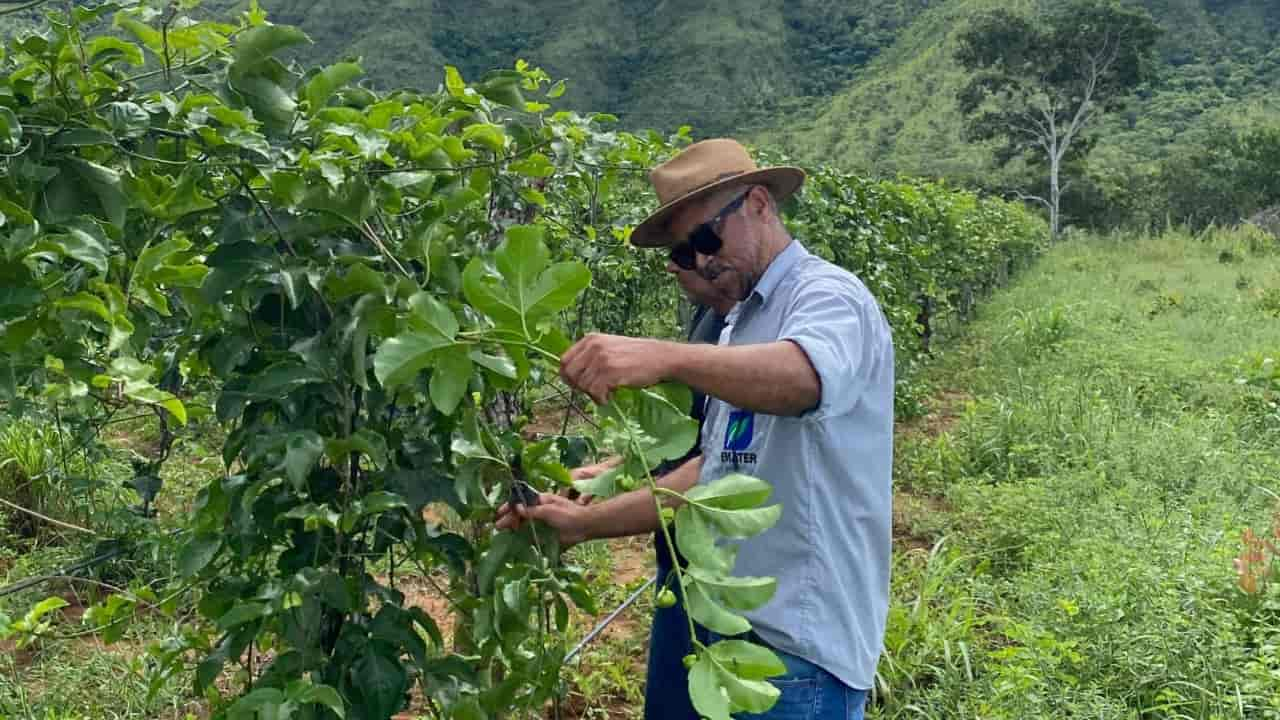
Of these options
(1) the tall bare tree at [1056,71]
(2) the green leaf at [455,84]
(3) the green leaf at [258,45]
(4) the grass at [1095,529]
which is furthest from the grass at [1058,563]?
(1) the tall bare tree at [1056,71]

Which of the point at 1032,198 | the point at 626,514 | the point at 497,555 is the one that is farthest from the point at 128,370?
the point at 1032,198

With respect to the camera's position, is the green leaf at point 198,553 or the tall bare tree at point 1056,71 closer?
the green leaf at point 198,553

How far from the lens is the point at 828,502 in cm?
170

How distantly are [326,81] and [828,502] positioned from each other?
1.01 metres

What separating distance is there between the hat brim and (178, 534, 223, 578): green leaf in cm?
93

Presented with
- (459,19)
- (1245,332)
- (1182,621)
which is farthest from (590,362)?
(459,19)

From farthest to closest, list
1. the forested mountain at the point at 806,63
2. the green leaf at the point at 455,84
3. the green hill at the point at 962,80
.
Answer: the forested mountain at the point at 806,63, the green hill at the point at 962,80, the green leaf at the point at 455,84

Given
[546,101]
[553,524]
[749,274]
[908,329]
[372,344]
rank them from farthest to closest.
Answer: [908,329], [546,101], [749,274], [553,524], [372,344]

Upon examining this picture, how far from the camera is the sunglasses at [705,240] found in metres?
1.83

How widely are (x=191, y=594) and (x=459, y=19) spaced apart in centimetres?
4953

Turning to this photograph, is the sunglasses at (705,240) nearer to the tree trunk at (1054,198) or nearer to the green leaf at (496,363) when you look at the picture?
the green leaf at (496,363)

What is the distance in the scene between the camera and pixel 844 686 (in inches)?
68.4

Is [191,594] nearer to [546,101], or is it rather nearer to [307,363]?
[307,363]

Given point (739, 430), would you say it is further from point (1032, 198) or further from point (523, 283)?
point (1032, 198)
